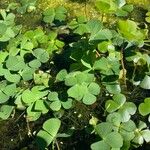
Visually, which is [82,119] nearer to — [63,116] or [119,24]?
[63,116]

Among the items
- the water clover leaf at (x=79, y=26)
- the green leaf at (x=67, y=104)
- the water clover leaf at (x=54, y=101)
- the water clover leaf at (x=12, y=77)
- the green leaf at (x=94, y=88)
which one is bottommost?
the green leaf at (x=67, y=104)

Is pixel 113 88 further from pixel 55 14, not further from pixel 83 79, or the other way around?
pixel 55 14

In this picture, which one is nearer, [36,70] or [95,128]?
[95,128]

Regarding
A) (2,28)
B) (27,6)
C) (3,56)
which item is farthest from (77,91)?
(27,6)

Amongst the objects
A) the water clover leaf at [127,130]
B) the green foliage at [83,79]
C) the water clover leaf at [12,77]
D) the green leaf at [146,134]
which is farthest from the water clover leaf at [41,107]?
the green leaf at [146,134]

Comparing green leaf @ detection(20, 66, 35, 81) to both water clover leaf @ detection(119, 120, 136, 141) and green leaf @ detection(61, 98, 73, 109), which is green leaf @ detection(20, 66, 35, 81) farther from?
water clover leaf @ detection(119, 120, 136, 141)

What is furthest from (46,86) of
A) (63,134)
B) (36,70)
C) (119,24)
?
(119,24)

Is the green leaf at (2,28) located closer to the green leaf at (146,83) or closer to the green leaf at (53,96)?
the green leaf at (53,96)
